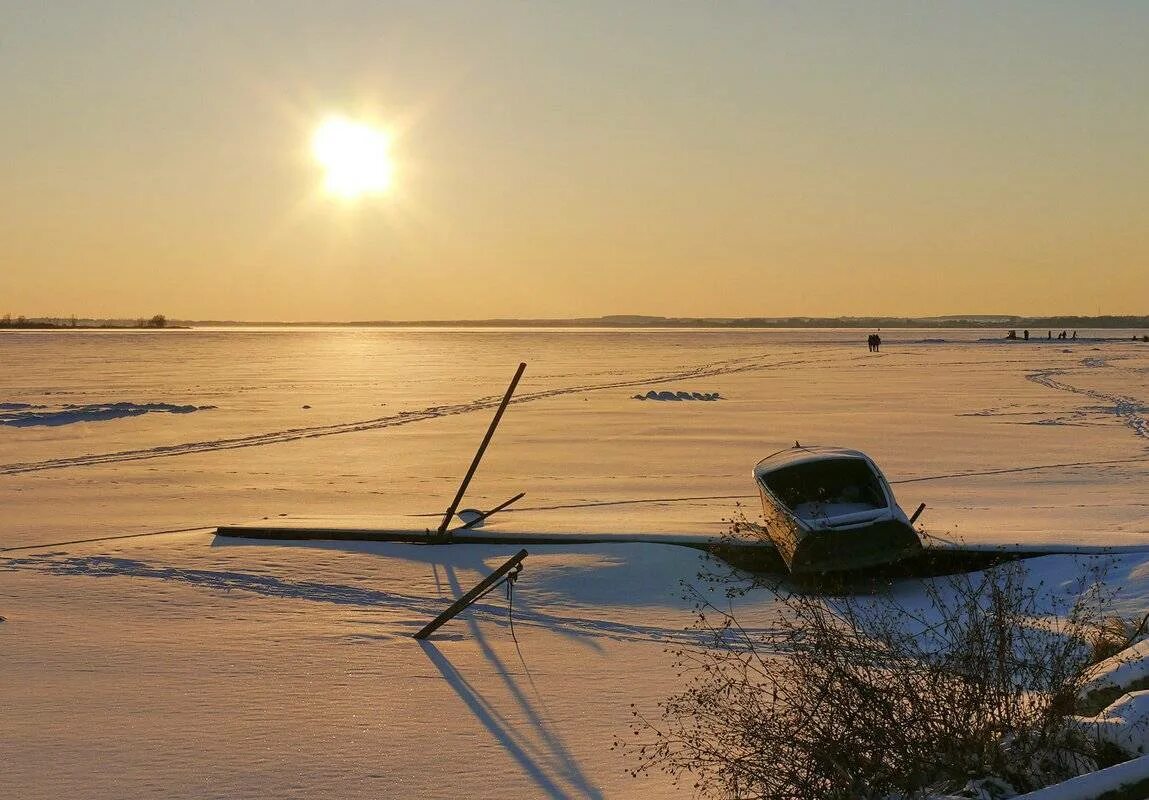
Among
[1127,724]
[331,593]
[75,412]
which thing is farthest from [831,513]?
[75,412]

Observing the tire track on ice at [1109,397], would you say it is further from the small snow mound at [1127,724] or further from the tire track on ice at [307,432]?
the small snow mound at [1127,724]

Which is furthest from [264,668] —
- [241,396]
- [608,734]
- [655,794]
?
[241,396]

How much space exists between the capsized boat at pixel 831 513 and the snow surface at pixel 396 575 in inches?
28.8

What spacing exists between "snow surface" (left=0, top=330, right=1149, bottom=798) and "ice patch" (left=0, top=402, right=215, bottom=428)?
1.46 m

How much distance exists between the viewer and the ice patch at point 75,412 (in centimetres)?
3622

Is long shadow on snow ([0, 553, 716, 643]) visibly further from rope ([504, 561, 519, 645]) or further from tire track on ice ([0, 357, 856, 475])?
tire track on ice ([0, 357, 856, 475])

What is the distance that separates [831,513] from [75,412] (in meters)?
30.1

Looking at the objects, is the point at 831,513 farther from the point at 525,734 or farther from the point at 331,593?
the point at 525,734

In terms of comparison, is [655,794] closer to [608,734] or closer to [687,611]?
[608,734]

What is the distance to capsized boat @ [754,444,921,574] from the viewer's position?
13.9 m

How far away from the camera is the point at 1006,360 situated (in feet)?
247

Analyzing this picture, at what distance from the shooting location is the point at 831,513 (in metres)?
15.2

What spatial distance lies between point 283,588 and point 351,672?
3577 mm

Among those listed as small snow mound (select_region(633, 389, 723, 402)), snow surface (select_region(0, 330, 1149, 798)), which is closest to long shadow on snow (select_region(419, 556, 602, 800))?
snow surface (select_region(0, 330, 1149, 798))
